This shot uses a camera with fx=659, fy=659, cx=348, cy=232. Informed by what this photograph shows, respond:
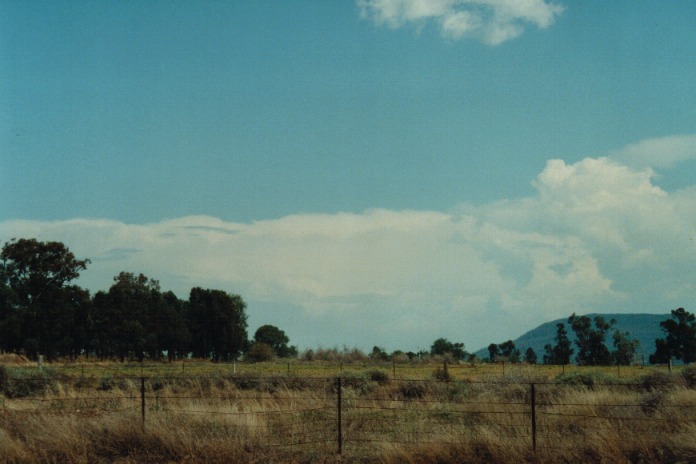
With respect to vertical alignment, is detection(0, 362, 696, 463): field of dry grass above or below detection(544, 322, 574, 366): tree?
above

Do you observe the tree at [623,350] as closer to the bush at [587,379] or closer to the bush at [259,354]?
the bush at [259,354]

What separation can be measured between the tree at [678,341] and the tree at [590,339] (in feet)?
24.7

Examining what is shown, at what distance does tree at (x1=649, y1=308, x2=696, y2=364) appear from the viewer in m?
104

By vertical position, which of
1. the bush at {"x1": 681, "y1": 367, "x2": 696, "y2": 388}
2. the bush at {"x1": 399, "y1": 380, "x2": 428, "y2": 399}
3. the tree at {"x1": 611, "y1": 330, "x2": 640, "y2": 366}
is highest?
the bush at {"x1": 681, "y1": 367, "x2": 696, "y2": 388}

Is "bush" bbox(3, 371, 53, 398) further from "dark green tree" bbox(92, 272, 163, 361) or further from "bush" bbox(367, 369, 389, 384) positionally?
"dark green tree" bbox(92, 272, 163, 361)

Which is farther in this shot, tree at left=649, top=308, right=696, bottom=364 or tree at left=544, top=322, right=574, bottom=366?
tree at left=544, top=322, right=574, bottom=366

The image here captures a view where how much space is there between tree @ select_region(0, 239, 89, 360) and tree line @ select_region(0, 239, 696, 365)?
122 mm

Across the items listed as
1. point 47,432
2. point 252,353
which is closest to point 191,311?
point 252,353

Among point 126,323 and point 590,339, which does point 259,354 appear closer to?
point 126,323

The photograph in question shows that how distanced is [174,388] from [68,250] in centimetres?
6949

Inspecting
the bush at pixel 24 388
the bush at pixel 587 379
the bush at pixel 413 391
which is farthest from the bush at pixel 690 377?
the bush at pixel 24 388

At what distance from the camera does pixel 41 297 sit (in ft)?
300

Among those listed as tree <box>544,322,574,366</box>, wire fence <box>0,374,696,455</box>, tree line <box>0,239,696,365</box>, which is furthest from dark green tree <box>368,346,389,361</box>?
wire fence <box>0,374,696,455</box>

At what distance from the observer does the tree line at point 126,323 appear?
8831 centimetres
